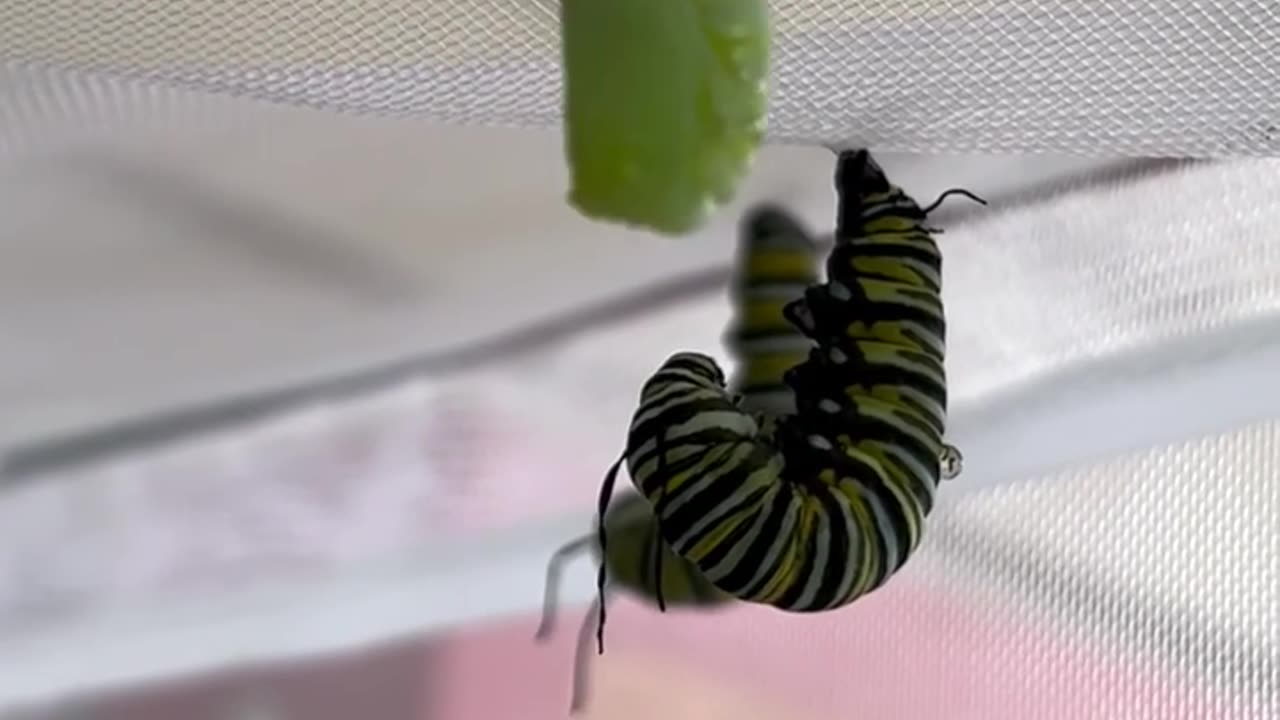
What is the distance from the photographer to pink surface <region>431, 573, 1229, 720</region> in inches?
30.5

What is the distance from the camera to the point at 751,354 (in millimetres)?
730

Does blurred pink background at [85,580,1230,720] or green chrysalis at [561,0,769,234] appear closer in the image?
green chrysalis at [561,0,769,234]

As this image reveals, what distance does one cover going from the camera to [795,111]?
62 centimetres

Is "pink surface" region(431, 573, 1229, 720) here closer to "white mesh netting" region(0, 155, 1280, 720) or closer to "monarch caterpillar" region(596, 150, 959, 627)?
"white mesh netting" region(0, 155, 1280, 720)

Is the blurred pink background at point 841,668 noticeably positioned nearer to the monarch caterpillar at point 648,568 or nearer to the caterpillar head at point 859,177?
the monarch caterpillar at point 648,568

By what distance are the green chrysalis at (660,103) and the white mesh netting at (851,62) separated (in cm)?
16

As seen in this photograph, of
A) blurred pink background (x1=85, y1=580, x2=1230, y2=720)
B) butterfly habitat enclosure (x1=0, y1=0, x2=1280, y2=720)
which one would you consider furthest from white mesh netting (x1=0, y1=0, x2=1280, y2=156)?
blurred pink background (x1=85, y1=580, x2=1230, y2=720)

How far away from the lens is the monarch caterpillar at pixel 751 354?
715 millimetres

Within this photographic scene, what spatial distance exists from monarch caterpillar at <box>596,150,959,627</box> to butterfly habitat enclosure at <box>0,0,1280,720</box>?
0.30 ft

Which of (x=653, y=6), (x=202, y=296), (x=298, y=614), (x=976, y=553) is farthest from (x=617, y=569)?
(x=298, y=614)

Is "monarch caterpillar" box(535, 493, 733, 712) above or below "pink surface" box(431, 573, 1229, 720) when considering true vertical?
above

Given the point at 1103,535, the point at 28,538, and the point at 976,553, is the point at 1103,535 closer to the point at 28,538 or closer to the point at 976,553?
the point at 976,553

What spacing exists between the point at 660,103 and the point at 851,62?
20 cm

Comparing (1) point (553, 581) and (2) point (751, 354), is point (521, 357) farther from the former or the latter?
(2) point (751, 354)
